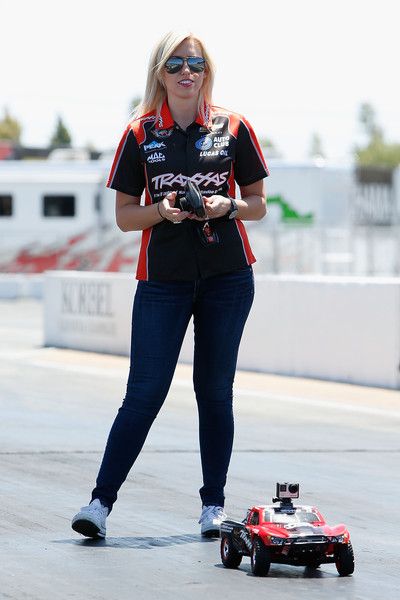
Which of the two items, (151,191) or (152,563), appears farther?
(151,191)

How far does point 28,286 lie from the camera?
37.7m

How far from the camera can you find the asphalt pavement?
220 inches

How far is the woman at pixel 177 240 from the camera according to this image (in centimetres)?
633

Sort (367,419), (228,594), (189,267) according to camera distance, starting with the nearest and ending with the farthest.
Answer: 1. (228,594)
2. (189,267)
3. (367,419)

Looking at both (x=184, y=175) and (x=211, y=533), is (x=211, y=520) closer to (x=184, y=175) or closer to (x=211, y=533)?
(x=211, y=533)

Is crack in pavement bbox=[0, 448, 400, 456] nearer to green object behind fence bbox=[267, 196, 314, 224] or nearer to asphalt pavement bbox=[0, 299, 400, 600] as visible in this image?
asphalt pavement bbox=[0, 299, 400, 600]

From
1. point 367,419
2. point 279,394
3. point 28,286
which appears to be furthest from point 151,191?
point 28,286

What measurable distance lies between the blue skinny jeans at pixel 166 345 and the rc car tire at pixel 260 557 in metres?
0.89

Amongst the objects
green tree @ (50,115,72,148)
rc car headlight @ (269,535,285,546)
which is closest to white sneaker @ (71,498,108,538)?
rc car headlight @ (269,535,285,546)

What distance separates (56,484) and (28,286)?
97.9 ft

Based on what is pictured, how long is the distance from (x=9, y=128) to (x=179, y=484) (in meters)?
117

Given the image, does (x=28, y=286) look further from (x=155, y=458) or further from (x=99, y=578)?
(x=99, y=578)

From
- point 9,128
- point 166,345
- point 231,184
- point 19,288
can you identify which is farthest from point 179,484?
point 9,128

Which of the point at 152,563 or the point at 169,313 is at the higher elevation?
the point at 169,313
